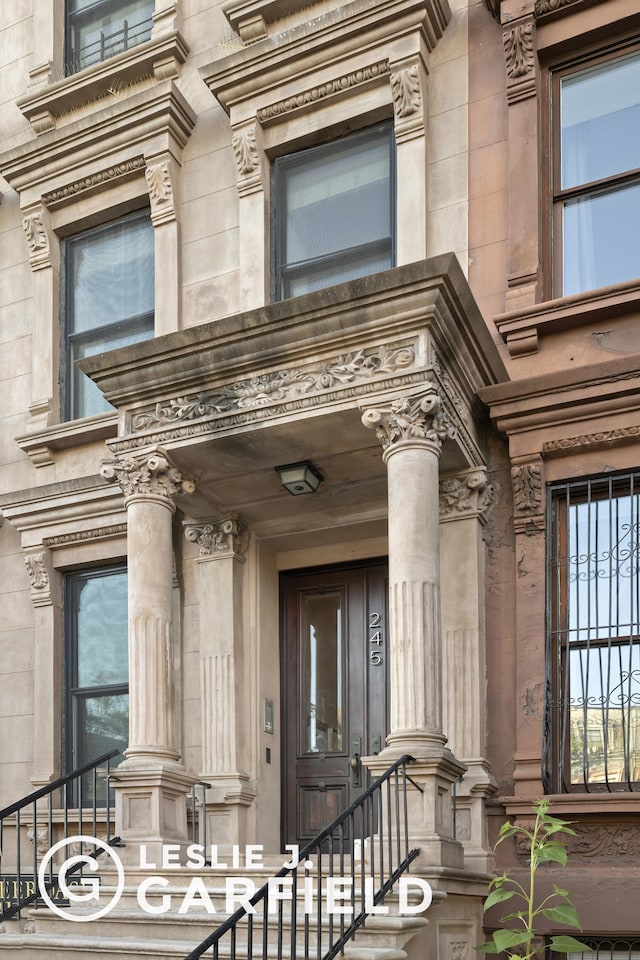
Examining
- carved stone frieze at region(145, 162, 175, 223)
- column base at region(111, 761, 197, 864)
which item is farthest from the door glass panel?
carved stone frieze at region(145, 162, 175, 223)

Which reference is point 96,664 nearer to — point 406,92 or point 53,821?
point 53,821

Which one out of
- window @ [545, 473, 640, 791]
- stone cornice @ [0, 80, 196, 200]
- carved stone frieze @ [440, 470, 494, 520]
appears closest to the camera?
window @ [545, 473, 640, 791]

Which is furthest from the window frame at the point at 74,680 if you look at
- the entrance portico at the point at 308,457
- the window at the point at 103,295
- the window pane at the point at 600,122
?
the window pane at the point at 600,122

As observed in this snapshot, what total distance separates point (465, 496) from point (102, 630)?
386 cm

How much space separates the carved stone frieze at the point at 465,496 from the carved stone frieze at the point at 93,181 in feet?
15.3

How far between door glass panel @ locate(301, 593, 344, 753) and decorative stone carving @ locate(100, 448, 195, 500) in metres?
1.86

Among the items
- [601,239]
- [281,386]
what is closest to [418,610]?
[281,386]

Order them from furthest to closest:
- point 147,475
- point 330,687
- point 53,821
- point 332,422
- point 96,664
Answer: point 96,664 → point 53,821 → point 330,687 → point 147,475 → point 332,422

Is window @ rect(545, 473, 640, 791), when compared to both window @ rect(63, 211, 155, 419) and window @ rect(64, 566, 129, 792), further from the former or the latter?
window @ rect(63, 211, 155, 419)

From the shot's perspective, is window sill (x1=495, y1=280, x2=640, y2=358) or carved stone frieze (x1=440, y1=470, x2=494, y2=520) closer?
window sill (x1=495, y1=280, x2=640, y2=358)

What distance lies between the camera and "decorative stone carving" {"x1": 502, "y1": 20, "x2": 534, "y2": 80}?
8.75 metres

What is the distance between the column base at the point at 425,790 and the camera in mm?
6520

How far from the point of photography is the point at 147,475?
8.01 metres

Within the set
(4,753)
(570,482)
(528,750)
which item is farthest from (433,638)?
(4,753)
